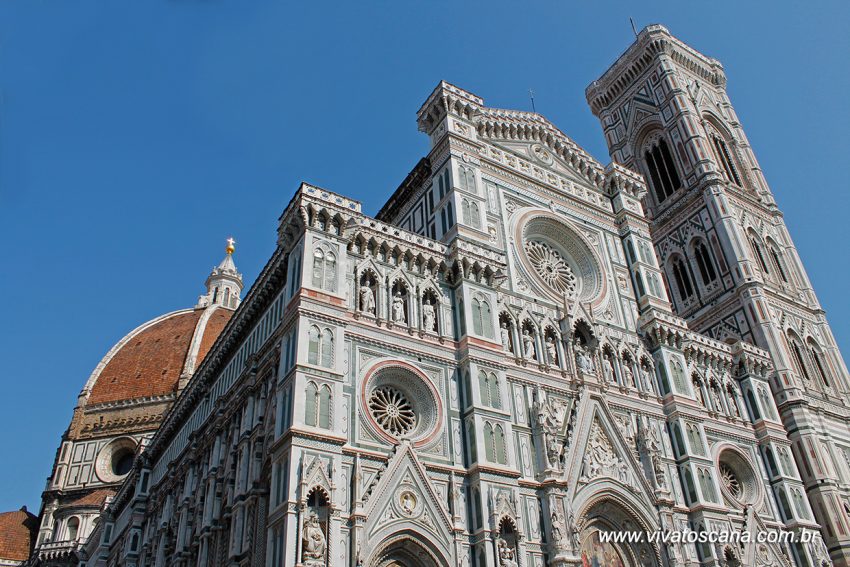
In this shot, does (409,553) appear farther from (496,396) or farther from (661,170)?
(661,170)

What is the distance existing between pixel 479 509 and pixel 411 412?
3.63m

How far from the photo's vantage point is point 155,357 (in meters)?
64.6

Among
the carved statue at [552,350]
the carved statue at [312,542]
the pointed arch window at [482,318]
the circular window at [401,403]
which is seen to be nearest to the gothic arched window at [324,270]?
the circular window at [401,403]

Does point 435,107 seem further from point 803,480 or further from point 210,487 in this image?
point 803,480

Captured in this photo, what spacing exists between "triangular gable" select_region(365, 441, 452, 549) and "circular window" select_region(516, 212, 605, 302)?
35.7 ft

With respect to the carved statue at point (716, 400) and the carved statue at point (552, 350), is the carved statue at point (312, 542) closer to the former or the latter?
the carved statue at point (552, 350)

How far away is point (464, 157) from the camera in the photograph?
96.1 feet

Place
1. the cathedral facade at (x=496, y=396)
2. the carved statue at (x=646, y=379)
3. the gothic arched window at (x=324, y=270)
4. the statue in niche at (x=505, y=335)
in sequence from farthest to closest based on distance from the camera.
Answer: the carved statue at (x=646, y=379) → the statue in niche at (x=505, y=335) → the gothic arched window at (x=324, y=270) → the cathedral facade at (x=496, y=396)

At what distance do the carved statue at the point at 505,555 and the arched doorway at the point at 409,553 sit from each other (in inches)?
63.1

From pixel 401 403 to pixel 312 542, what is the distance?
5816 mm

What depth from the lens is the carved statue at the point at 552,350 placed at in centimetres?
2688

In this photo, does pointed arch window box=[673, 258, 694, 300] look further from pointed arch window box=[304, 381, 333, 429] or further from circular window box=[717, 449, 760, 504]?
pointed arch window box=[304, 381, 333, 429]

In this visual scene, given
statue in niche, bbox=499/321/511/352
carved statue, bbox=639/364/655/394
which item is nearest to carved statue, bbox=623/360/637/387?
carved statue, bbox=639/364/655/394

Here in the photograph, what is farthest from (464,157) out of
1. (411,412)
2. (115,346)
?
(115,346)
